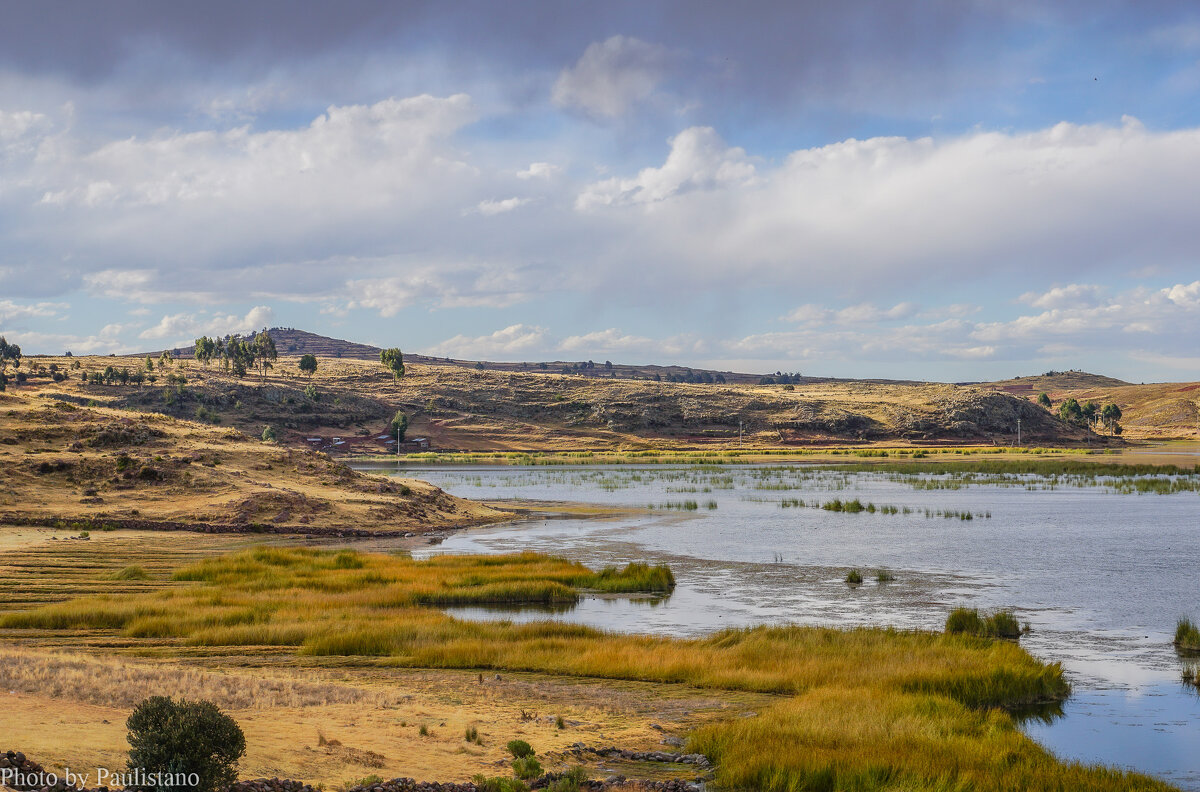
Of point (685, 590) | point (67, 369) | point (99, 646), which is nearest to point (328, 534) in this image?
point (685, 590)

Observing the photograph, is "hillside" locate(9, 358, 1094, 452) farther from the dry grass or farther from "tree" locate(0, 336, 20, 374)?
the dry grass

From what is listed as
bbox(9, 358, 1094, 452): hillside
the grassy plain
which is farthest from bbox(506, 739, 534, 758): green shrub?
bbox(9, 358, 1094, 452): hillside

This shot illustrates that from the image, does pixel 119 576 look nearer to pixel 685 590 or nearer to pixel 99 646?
pixel 99 646

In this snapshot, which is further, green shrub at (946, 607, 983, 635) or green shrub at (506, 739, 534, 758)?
green shrub at (946, 607, 983, 635)

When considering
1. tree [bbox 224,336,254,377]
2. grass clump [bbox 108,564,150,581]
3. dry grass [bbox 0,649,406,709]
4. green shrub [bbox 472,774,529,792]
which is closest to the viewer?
green shrub [bbox 472,774,529,792]

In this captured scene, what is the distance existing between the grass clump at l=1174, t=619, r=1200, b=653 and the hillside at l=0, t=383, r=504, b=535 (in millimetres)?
36448

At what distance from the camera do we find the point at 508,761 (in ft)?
43.3

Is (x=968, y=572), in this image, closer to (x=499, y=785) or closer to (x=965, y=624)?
(x=965, y=624)

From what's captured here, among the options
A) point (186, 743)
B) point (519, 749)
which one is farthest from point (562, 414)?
point (186, 743)

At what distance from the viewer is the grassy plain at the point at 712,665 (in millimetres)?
12930

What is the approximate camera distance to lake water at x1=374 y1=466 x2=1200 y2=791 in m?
17.5

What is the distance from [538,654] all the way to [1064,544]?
29.9 metres

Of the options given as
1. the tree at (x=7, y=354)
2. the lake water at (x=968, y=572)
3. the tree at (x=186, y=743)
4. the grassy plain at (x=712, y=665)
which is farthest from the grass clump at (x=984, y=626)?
the tree at (x=7, y=354)

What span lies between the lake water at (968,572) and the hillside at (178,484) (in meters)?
6.15
